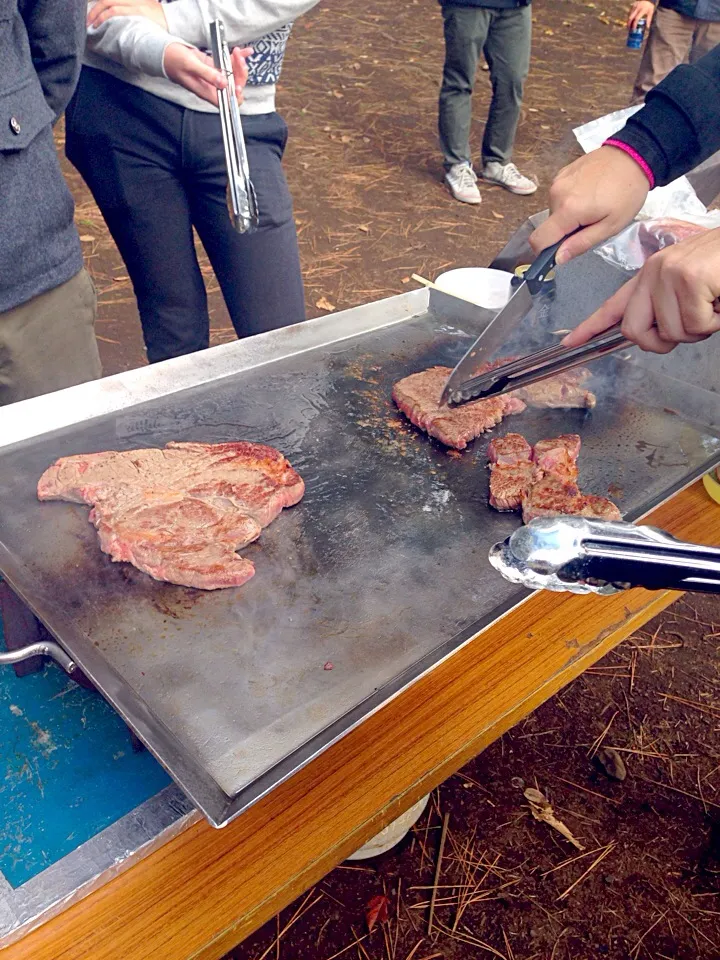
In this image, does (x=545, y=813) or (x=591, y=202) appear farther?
(x=545, y=813)

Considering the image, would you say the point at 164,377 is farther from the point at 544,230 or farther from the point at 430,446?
the point at 544,230

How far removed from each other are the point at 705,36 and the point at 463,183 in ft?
8.37

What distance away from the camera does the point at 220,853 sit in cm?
162

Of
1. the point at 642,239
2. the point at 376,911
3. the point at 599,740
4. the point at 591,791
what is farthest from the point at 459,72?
the point at 376,911

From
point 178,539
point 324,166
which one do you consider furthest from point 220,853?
point 324,166

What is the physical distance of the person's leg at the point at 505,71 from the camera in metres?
6.53

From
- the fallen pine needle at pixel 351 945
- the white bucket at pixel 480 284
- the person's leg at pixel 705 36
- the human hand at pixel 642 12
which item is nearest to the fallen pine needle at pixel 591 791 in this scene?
the fallen pine needle at pixel 351 945

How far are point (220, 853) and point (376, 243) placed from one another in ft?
19.8

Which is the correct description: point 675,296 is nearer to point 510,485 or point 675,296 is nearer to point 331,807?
point 510,485

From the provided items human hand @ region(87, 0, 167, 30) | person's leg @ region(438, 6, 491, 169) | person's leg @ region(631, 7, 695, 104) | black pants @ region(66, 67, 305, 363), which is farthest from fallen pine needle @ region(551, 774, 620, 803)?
person's leg @ region(438, 6, 491, 169)

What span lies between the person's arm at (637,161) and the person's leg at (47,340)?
158 cm

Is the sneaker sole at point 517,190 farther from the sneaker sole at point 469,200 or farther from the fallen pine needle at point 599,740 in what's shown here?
the fallen pine needle at point 599,740

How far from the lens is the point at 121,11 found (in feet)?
9.22

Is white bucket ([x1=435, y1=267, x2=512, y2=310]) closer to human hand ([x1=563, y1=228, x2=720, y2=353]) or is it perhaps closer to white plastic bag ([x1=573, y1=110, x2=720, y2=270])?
white plastic bag ([x1=573, y1=110, x2=720, y2=270])
